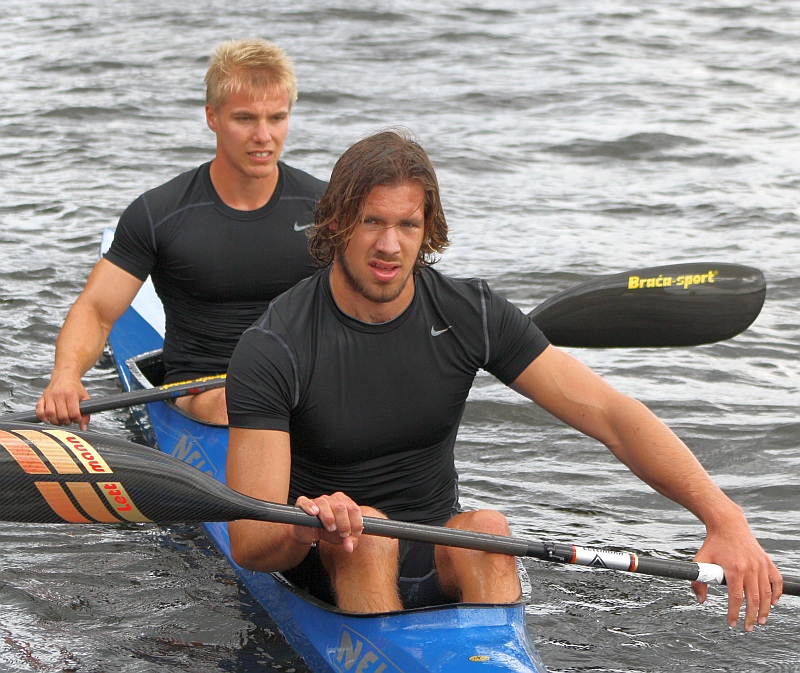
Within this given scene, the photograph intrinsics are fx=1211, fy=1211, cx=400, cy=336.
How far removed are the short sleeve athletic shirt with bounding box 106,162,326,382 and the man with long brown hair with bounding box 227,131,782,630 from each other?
136 cm

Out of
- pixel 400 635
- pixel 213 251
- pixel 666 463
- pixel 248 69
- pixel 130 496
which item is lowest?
pixel 400 635

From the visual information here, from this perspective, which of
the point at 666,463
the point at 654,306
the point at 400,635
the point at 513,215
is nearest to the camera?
the point at 400,635

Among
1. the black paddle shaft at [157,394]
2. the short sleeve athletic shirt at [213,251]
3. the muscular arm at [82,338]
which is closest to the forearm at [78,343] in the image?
the muscular arm at [82,338]

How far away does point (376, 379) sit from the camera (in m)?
3.48

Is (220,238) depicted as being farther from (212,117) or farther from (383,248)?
(383,248)

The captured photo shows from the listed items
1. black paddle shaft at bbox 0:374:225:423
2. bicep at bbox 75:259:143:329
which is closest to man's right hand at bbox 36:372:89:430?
black paddle shaft at bbox 0:374:225:423

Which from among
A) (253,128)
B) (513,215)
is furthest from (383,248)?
(513,215)

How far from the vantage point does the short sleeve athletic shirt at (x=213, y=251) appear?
4.88 m

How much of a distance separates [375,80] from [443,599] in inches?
408

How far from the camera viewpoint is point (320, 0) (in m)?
16.0

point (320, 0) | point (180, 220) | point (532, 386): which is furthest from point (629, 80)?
point (532, 386)

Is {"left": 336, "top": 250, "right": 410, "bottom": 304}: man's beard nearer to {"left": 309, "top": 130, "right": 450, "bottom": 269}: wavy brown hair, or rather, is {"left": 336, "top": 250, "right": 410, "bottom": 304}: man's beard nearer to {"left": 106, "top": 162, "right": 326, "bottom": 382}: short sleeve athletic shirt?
{"left": 309, "top": 130, "right": 450, "bottom": 269}: wavy brown hair

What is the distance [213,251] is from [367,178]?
1.69m

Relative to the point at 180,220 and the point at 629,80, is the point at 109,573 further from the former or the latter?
the point at 629,80
